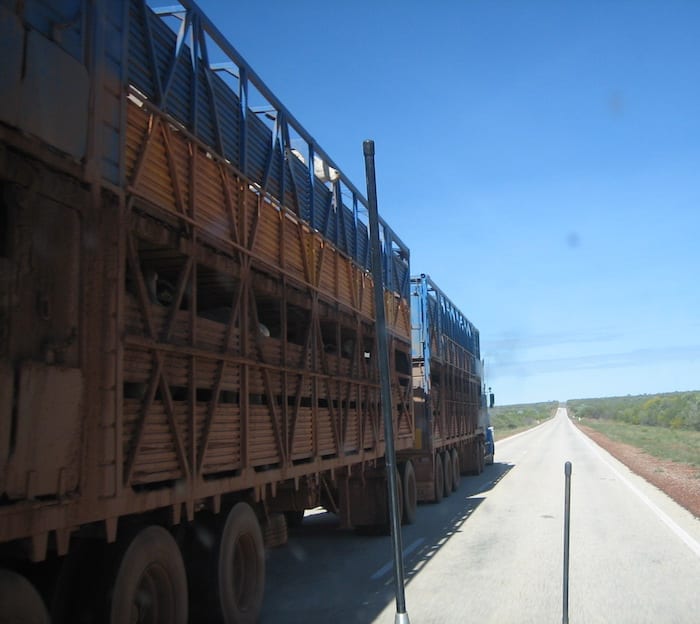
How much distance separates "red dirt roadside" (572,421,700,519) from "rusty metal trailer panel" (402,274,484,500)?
5.43m

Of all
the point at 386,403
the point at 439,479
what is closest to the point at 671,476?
the point at 439,479

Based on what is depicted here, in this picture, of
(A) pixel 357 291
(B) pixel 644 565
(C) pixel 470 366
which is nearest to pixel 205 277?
(A) pixel 357 291

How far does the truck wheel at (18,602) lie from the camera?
3723 millimetres

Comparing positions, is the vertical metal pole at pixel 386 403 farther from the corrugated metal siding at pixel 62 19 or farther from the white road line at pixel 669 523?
the white road line at pixel 669 523

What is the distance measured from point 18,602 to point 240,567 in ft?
11.1

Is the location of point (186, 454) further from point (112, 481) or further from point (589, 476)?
point (589, 476)

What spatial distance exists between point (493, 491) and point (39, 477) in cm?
1784

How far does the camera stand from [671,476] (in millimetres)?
23875

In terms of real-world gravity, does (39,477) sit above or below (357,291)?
below

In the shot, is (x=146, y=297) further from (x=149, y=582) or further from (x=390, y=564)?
(x=390, y=564)

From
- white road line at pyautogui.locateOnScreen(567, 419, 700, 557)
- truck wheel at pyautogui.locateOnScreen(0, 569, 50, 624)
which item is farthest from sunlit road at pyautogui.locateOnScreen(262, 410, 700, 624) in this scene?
truck wheel at pyautogui.locateOnScreen(0, 569, 50, 624)

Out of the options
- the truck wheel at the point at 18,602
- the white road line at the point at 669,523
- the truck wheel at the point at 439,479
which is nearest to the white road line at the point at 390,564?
the white road line at the point at 669,523

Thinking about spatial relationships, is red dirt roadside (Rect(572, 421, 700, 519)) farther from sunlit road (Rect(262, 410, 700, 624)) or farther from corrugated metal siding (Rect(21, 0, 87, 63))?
corrugated metal siding (Rect(21, 0, 87, 63))

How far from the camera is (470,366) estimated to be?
26.4 m
